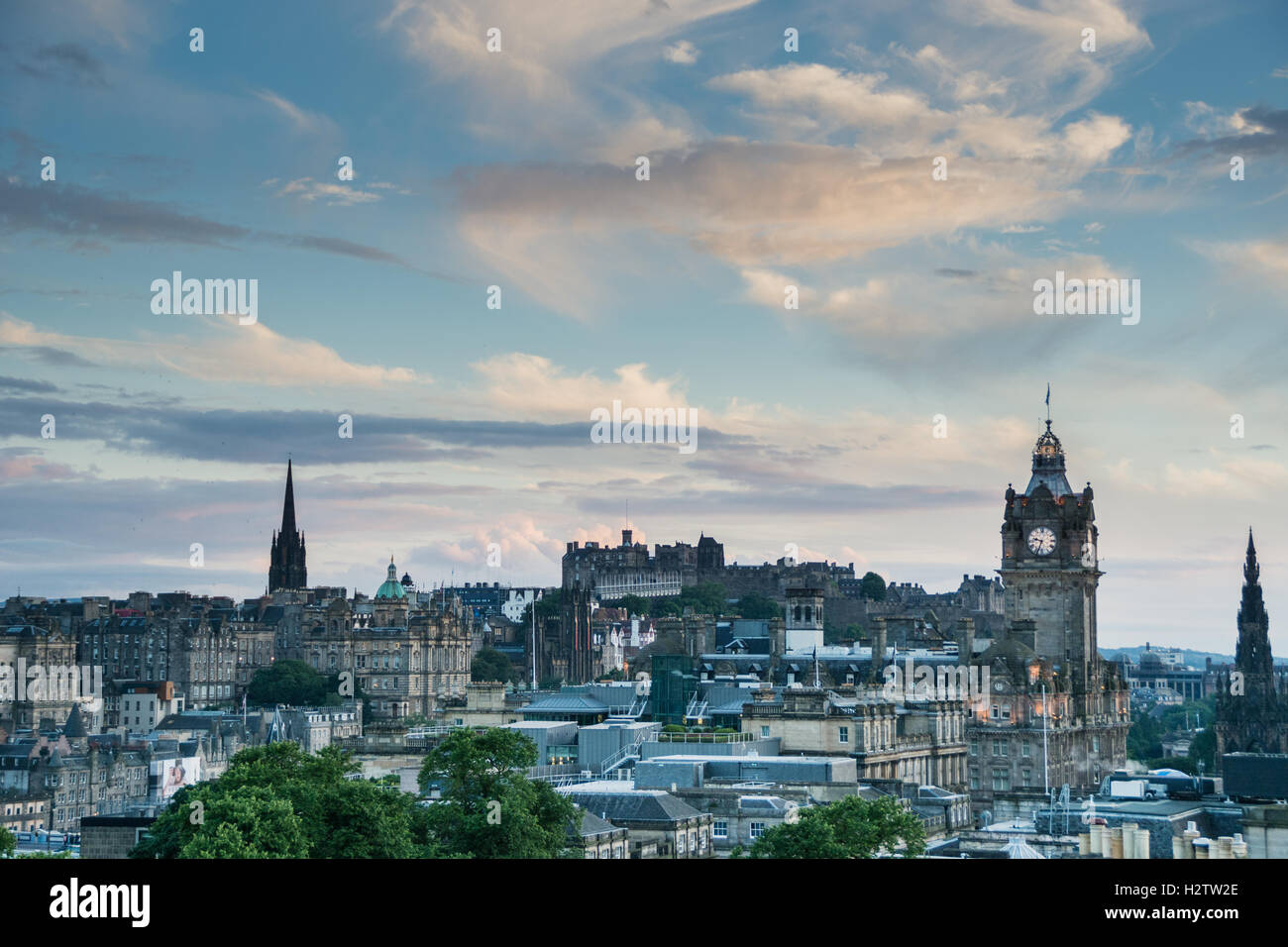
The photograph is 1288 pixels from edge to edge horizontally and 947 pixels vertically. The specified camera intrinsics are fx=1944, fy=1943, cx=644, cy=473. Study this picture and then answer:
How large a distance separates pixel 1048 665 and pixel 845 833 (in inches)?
2100

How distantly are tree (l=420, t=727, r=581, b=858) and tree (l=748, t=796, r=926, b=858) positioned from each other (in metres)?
5.58

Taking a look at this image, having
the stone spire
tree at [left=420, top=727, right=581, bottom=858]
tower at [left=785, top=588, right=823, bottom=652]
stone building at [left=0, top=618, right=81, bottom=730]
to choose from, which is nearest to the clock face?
tower at [left=785, top=588, right=823, bottom=652]

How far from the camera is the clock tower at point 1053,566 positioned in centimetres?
11338

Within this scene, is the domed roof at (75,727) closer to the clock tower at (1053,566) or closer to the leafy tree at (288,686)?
the leafy tree at (288,686)

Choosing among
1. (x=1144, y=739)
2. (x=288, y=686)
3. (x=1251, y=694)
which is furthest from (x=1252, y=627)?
(x=288, y=686)

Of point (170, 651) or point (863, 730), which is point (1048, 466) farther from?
point (170, 651)

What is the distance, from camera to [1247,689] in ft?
443

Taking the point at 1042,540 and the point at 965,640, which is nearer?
the point at 965,640

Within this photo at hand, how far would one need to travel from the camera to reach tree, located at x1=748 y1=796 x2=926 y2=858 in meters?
49.9

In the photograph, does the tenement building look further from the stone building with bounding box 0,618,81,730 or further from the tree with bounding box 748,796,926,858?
the stone building with bounding box 0,618,81,730

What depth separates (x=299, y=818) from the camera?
48062mm
